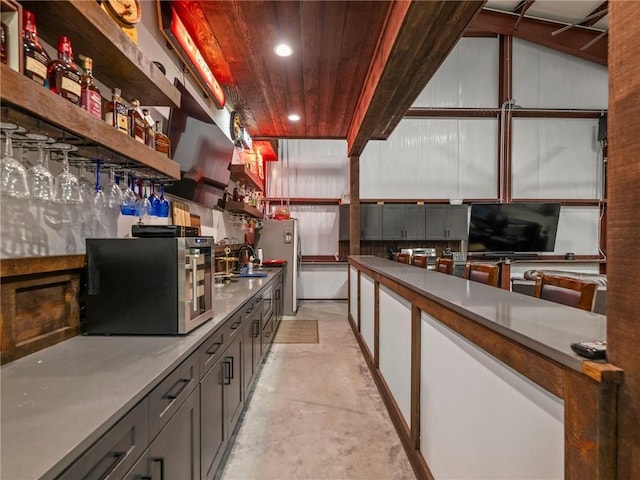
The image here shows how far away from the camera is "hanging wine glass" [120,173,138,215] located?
1.67 meters

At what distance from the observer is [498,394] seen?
111cm

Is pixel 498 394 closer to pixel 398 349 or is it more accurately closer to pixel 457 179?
pixel 398 349

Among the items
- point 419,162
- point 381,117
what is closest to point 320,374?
point 381,117

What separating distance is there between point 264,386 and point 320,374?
0.59 metres

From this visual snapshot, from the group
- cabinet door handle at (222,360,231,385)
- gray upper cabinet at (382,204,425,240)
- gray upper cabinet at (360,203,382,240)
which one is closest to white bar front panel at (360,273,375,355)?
cabinet door handle at (222,360,231,385)

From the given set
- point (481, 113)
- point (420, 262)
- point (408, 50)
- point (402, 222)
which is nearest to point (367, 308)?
point (420, 262)

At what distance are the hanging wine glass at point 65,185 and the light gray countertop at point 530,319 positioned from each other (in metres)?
1.58

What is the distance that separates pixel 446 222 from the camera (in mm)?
7309

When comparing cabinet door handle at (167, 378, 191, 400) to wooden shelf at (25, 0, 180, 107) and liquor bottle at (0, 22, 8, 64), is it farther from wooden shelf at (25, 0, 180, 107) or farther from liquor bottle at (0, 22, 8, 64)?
wooden shelf at (25, 0, 180, 107)

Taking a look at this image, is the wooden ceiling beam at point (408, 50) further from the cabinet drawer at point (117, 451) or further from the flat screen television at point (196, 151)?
the cabinet drawer at point (117, 451)

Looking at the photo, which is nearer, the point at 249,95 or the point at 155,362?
the point at 155,362

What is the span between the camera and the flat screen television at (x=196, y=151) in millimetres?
2479

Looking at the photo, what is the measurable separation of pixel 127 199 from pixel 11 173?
25.5 inches

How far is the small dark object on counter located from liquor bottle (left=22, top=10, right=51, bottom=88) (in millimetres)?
1659
